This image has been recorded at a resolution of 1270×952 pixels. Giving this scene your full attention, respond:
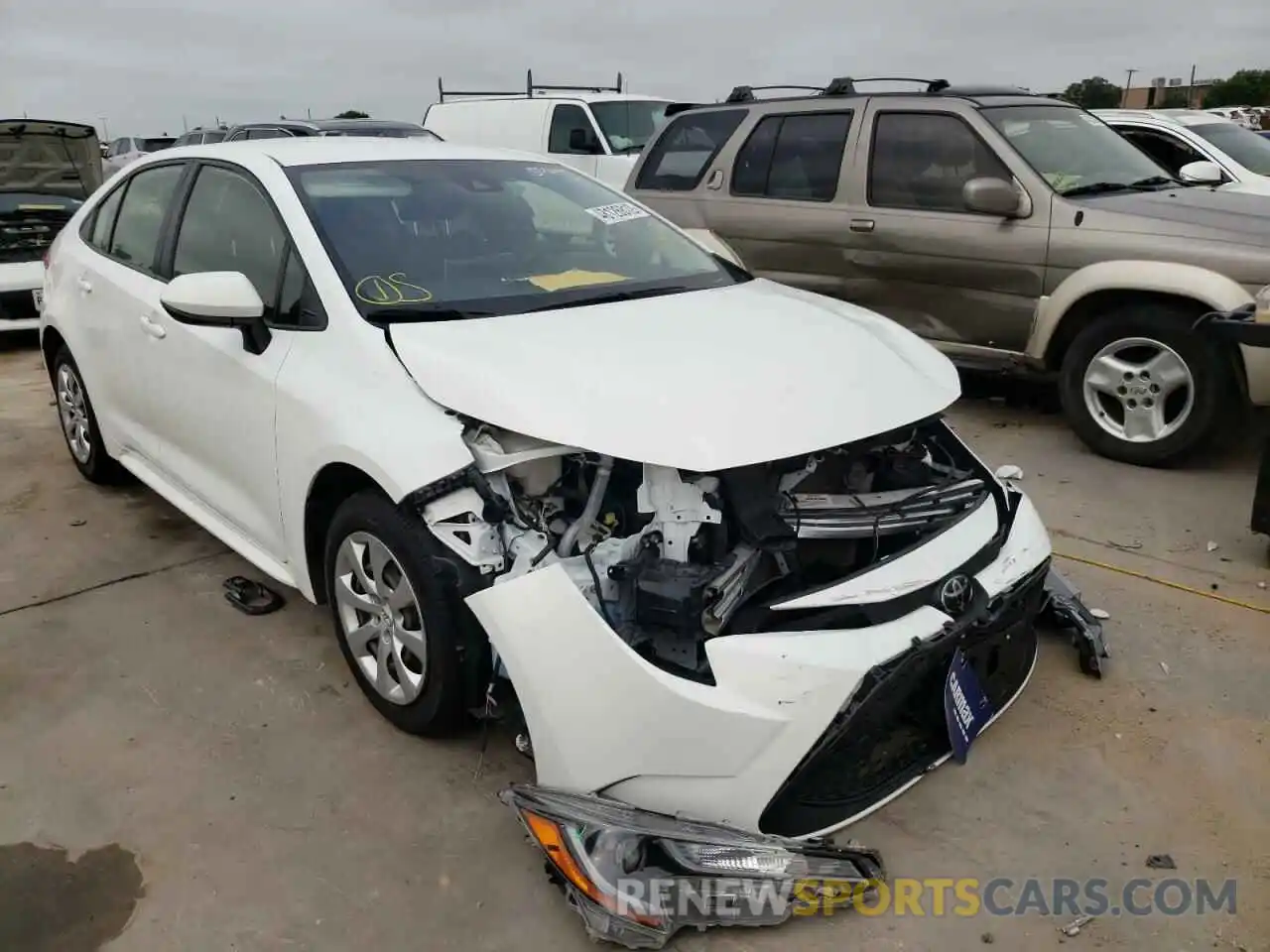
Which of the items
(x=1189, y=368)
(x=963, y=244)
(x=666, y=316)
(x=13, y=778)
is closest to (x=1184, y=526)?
(x=1189, y=368)

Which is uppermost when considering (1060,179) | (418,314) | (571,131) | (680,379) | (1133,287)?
(571,131)

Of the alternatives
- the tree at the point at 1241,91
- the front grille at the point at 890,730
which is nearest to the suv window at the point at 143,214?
the front grille at the point at 890,730

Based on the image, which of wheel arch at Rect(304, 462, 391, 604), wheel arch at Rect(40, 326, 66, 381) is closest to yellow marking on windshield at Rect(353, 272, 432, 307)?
wheel arch at Rect(304, 462, 391, 604)

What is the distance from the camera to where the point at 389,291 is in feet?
10.3

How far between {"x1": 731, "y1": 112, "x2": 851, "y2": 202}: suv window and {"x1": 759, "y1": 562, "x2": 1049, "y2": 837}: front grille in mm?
4096

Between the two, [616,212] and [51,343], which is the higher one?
[616,212]

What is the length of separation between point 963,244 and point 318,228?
381 centimetres

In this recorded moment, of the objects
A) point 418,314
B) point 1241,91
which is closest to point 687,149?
point 418,314

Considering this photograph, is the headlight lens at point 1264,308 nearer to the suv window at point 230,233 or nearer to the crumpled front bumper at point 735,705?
the crumpled front bumper at point 735,705

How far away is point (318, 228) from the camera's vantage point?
129 inches

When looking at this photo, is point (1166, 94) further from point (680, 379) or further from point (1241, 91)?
point (680, 379)

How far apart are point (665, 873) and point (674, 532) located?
805 mm

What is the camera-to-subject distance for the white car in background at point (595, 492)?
2.39 m

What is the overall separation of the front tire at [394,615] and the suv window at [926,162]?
4200 millimetres
